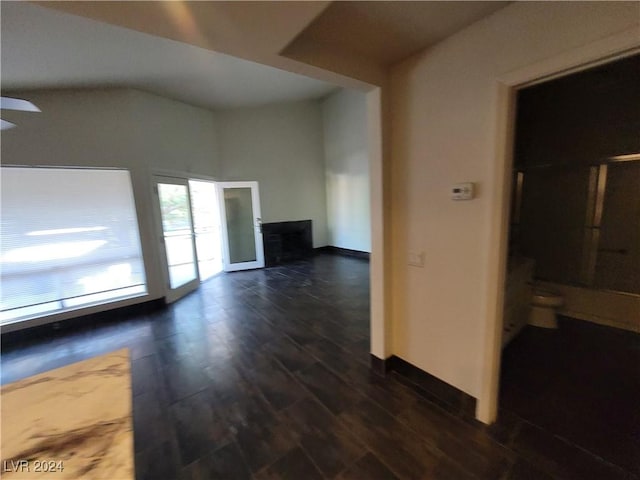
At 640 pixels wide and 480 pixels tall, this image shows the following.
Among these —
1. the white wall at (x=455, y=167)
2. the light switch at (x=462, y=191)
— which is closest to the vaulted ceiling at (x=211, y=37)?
the white wall at (x=455, y=167)

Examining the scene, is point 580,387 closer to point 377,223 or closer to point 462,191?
point 462,191

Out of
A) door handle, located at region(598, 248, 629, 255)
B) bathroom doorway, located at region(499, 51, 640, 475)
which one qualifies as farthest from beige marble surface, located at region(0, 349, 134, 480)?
door handle, located at region(598, 248, 629, 255)

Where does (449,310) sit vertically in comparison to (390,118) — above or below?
below

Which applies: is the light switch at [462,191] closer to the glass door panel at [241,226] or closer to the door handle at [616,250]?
the door handle at [616,250]

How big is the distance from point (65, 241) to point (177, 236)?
1325 millimetres

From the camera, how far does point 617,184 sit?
9.45ft

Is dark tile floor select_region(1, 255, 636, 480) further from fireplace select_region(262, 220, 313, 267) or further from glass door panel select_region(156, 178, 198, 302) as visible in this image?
fireplace select_region(262, 220, 313, 267)

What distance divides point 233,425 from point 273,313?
174cm

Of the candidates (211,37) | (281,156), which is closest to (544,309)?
(211,37)

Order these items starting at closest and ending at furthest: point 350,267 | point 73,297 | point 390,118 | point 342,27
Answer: point 342,27 → point 390,118 → point 73,297 → point 350,267

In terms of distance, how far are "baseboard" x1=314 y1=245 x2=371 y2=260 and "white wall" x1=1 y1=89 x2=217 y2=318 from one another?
3.83 m

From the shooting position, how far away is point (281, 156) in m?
6.12

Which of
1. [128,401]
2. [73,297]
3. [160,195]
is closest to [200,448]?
[128,401]

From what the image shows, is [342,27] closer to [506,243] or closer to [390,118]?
[390,118]
